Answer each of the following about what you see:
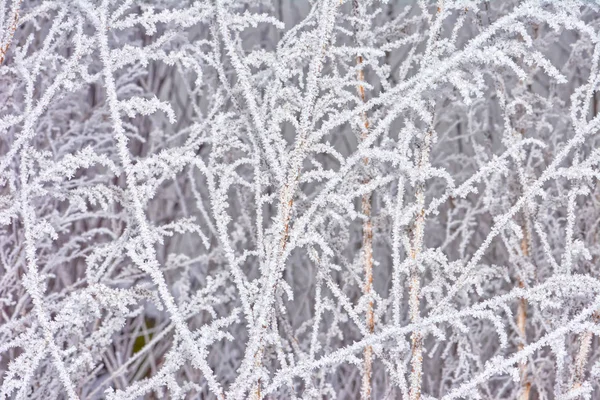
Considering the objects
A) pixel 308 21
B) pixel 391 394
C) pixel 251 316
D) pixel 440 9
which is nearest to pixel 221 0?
pixel 308 21

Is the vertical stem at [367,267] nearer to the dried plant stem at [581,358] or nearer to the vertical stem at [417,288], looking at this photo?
the vertical stem at [417,288]

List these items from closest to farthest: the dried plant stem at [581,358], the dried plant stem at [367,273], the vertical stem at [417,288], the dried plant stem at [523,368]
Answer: the vertical stem at [417,288] → the dried plant stem at [581,358] → the dried plant stem at [367,273] → the dried plant stem at [523,368]

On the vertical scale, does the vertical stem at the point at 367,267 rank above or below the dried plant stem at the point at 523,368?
above

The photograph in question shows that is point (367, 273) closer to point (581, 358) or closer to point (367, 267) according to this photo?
point (367, 267)

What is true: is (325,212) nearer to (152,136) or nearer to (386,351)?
(386,351)

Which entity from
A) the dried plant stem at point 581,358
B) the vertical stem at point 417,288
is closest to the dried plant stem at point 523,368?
the dried plant stem at point 581,358

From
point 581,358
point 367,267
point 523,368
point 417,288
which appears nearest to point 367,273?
point 367,267

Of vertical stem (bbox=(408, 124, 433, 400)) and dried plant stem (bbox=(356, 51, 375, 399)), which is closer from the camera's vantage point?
vertical stem (bbox=(408, 124, 433, 400))

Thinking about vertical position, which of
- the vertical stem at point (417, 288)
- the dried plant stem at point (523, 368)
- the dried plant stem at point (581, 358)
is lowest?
the dried plant stem at point (523, 368)

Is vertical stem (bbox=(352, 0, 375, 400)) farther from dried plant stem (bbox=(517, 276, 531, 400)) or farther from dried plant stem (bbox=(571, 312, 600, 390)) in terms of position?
dried plant stem (bbox=(517, 276, 531, 400))

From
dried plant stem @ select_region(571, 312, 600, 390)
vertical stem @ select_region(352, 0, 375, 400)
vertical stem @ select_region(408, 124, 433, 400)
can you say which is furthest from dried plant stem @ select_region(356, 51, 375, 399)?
dried plant stem @ select_region(571, 312, 600, 390)

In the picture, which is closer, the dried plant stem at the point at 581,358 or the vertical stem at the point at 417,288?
the vertical stem at the point at 417,288
